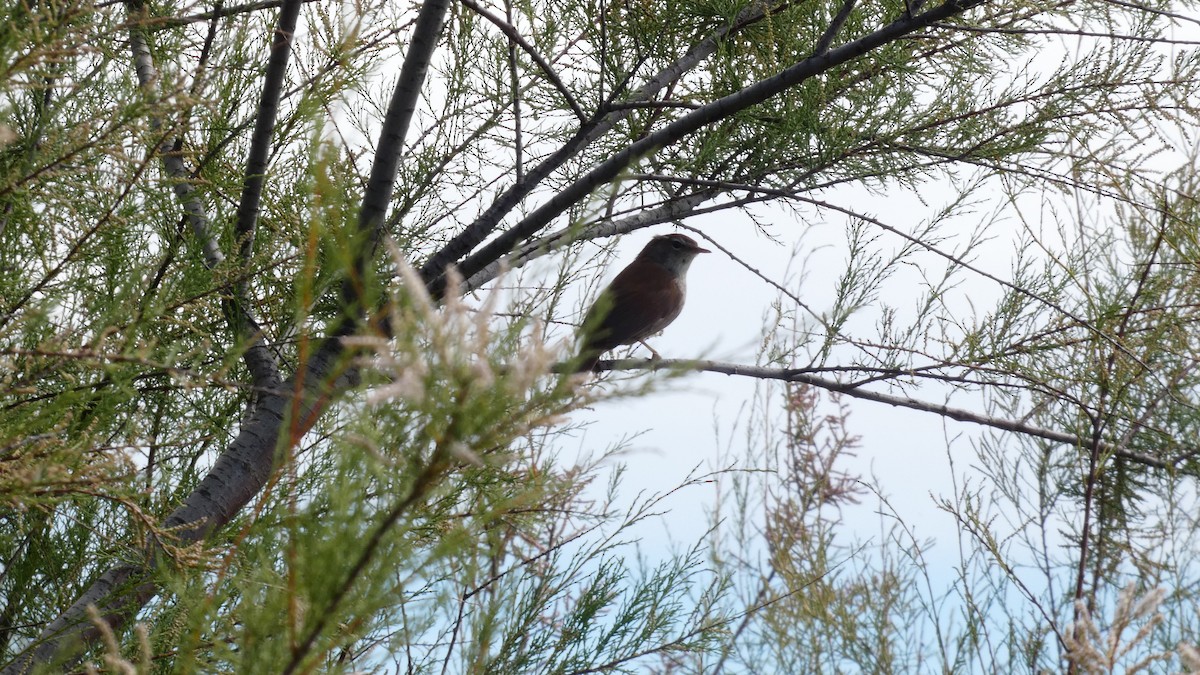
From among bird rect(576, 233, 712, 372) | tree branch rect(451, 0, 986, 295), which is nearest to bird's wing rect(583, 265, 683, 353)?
bird rect(576, 233, 712, 372)

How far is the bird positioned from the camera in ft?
15.9

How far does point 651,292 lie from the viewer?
16.3ft

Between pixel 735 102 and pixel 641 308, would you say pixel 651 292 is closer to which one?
pixel 641 308

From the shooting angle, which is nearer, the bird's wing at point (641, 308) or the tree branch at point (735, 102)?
the tree branch at point (735, 102)

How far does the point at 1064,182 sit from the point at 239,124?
8.47ft

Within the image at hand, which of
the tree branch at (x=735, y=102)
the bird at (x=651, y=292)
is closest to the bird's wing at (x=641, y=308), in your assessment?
the bird at (x=651, y=292)

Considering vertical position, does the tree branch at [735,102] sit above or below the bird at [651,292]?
below

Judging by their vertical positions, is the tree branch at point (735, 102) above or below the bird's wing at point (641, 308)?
below

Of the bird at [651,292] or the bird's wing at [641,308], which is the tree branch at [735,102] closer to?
the bird at [651,292]

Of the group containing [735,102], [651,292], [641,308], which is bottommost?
[735,102]

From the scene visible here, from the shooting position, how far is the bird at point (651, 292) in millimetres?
4852

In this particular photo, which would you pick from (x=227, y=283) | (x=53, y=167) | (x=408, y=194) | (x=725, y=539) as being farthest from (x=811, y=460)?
(x=53, y=167)

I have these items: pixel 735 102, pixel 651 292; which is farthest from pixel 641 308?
pixel 735 102

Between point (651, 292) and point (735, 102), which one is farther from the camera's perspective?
point (651, 292)
